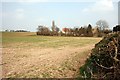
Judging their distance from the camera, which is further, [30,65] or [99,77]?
[30,65]

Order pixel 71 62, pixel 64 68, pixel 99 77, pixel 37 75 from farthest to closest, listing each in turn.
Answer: pixel 71 62
pixel 64 68
pixel 37 75
pixel 99 77

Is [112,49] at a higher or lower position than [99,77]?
higher

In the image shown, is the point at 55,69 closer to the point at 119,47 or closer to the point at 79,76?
the point at 79,76

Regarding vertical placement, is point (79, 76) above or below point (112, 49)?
below

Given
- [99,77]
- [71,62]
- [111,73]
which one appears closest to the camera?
[111,73]

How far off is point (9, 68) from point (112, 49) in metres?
7.23

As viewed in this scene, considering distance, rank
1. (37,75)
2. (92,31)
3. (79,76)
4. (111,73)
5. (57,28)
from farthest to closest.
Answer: (57,28) < (92,31) < (37,75) < (79,76) < (111,73)

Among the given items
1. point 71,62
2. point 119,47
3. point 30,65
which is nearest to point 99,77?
point 119,47

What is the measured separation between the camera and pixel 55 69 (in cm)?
1080

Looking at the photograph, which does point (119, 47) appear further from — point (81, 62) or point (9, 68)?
point (9, 68)

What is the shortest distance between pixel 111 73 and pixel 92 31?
56270mm

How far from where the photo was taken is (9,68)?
12.2m

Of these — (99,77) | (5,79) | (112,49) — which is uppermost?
(112,49)

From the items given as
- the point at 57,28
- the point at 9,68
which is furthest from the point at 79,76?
the point at 57,28
